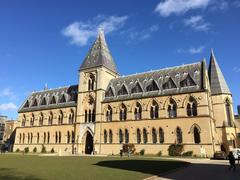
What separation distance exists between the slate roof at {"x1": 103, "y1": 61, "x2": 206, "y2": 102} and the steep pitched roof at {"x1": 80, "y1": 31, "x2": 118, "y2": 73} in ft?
17.3

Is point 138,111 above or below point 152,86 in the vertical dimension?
below

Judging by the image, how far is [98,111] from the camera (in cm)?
5016

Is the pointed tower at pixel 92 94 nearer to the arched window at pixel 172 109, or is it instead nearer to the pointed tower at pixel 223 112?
the arched window at pixel 172 109

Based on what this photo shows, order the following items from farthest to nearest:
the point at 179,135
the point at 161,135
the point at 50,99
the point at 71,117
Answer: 1. the point at 50,99
2. the point at 71,117
3. the point at 161,135
4. the point at 179,135

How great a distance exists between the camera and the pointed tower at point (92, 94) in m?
50.2

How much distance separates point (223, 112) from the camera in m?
44.8

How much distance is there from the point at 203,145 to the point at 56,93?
40.7 m

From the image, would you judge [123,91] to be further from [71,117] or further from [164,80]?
[71,117]

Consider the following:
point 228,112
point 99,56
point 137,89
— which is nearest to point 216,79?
point 228,112

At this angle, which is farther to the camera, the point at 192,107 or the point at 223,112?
the point at 223,112

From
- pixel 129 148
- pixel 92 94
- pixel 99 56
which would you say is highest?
pixel 99 56

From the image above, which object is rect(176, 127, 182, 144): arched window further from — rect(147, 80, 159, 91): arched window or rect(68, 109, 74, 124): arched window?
rect(68, 109, 74, 124): arched window

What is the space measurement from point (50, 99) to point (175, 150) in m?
37.5

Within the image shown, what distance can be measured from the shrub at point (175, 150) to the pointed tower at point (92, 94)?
15506 mm
